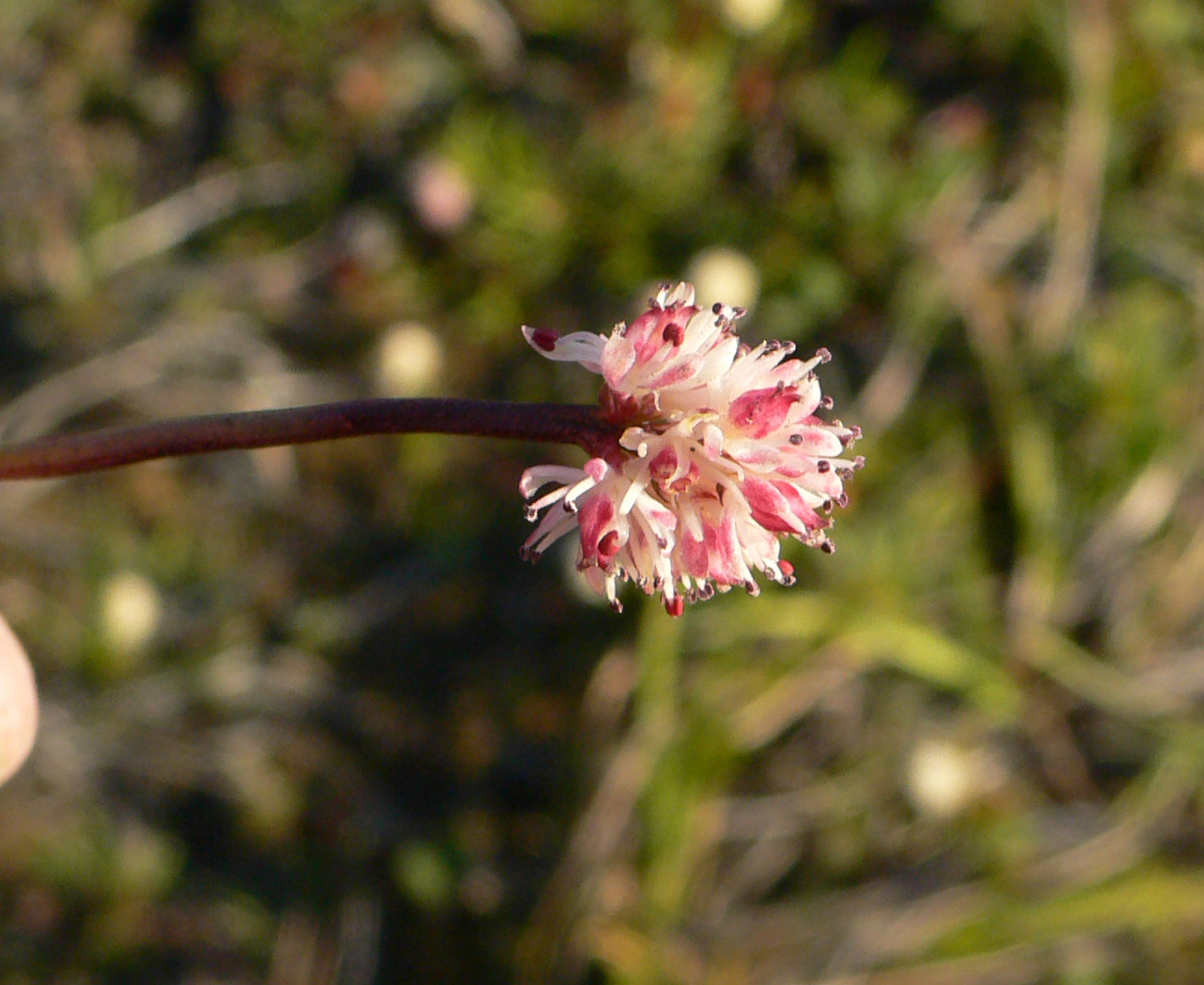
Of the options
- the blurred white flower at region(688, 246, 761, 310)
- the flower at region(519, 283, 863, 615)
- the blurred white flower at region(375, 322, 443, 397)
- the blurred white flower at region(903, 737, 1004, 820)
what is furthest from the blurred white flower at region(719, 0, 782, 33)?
the flower at region(519, 283, 863, 615)

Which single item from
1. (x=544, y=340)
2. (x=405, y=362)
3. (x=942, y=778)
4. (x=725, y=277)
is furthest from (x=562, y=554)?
(x=544, y=340)

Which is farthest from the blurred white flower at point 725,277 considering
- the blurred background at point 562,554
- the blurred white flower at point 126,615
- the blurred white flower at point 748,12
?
the blurred white flower at point 126,615

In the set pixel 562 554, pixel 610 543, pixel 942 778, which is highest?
pixel 562 554

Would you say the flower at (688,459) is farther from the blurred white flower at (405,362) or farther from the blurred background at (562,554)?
the blurred white flower at (405,362)

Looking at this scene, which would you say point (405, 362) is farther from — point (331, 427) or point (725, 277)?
point (331, 427)

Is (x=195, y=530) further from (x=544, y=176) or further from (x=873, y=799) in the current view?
(x=873, y=799)
